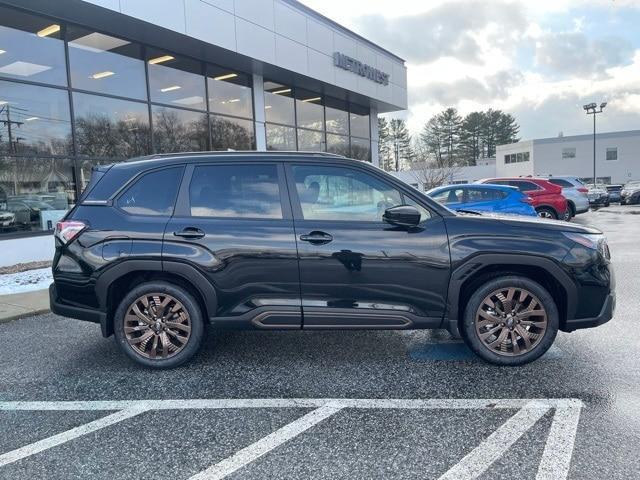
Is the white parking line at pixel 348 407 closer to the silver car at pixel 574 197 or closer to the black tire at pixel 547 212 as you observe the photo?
the black tire at pixel 547 212

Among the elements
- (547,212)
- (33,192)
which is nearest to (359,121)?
(547,212)

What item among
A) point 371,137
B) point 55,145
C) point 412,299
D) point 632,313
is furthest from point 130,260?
point 371,137

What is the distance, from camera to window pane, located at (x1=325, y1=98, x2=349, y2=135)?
1886cm

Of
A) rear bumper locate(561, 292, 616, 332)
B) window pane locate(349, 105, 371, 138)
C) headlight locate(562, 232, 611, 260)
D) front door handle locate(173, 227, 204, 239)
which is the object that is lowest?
rear bumper locate(561, 292, 616, 332)

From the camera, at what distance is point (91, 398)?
3.72 meters

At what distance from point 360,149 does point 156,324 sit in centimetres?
1775

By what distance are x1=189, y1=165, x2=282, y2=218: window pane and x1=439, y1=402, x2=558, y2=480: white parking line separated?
232 cm

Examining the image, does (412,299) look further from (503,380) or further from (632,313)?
(632,313)

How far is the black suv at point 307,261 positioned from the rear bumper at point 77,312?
1cm

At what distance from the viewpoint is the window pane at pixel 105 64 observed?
10969mm

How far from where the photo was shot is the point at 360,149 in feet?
68.9

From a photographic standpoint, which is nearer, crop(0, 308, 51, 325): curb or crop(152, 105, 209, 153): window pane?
crop(0, 308, 51, 325): curb

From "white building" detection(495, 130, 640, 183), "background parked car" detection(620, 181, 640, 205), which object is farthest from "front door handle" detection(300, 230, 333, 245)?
"white building" detection(495, 130, 640, 183)

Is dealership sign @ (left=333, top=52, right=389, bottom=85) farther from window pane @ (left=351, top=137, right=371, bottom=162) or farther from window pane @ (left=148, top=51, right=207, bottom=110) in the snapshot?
window pane @ (left=148, top=51, right=207, bottom=110)
